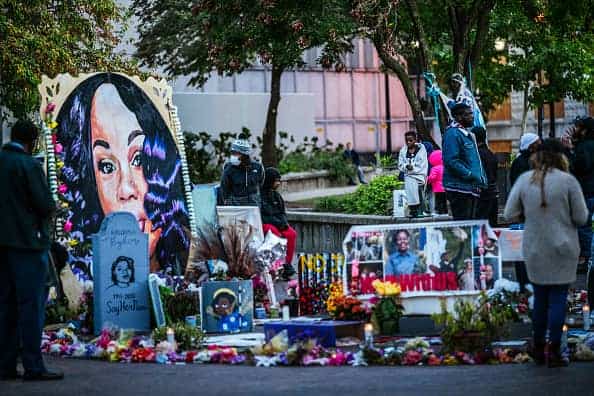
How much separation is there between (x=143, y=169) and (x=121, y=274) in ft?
Answer: 8.62

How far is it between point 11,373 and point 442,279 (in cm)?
431

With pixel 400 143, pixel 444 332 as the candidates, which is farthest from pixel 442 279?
pixel 400 143

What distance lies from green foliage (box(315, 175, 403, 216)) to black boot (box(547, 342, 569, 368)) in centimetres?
1725

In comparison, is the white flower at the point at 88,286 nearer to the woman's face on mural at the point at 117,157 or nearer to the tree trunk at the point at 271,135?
the woman's face on mural at the point at 117,157

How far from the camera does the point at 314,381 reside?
11898 millimetres

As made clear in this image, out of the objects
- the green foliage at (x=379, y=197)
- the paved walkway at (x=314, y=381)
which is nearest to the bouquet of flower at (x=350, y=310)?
the paved walkway at (x=314, y=381)

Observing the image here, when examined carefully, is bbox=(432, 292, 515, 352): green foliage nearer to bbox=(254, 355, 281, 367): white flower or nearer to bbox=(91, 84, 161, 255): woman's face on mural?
bbox=(254, 355, 281, 367): white flower

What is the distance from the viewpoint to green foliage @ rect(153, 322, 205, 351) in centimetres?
1422

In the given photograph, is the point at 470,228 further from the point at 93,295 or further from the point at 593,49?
the point at 593,49

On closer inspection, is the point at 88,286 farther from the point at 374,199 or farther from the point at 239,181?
the point at 374,199

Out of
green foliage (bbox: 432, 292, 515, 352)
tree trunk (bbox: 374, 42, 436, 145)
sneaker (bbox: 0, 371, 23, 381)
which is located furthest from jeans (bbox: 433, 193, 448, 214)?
Answer: sneaker (bbox: 0, 371, 23, 381)

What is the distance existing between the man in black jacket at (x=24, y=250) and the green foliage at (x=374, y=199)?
58.4 feet

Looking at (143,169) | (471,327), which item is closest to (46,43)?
(143,169)

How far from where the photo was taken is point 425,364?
12.8 m
